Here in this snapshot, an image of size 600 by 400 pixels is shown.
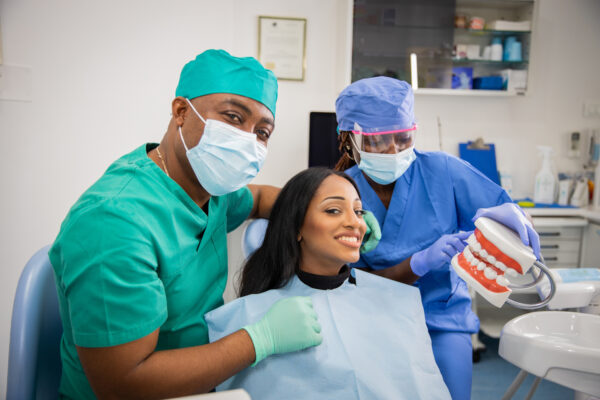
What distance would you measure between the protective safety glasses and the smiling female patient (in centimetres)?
20

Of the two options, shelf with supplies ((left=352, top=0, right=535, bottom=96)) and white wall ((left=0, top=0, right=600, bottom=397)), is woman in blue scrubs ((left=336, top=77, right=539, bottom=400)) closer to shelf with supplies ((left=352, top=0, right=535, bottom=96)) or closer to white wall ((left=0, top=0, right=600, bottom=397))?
white wall ((left=0, top=0, right=600, bottom=397))

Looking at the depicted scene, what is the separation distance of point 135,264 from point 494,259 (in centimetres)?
82

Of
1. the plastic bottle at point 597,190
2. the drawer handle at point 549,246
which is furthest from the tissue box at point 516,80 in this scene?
the drawer handle at point 549,246

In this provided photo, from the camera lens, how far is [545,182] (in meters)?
3.21

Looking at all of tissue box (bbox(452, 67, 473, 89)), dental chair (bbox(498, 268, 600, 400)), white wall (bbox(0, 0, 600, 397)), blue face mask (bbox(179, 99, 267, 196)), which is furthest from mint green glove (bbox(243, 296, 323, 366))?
tissue box (bbox(452, 67, 473, 89))

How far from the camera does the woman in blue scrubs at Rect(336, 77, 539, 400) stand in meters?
1.42

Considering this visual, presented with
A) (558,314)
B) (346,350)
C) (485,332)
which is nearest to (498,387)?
(485,332)

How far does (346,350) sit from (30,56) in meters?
2.55

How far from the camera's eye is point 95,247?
0.85m

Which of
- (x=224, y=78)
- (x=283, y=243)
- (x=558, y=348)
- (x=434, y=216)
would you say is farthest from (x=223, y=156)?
(x=558, y=348)

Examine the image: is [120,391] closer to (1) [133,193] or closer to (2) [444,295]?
(1) [133,193]

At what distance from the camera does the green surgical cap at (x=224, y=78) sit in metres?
1.12

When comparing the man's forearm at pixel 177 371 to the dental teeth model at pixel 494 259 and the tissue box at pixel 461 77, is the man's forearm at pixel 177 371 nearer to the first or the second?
the dental teeth model at pixel 494 259

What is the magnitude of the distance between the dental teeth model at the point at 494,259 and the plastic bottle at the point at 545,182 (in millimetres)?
2503
